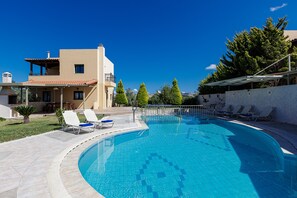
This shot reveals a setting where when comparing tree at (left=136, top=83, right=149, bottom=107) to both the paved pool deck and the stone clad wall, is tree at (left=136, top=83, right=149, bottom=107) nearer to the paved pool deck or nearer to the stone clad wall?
the stone clad wall

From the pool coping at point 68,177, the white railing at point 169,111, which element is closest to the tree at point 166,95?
the white railing at point 169,111

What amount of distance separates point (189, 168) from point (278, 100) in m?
10.7

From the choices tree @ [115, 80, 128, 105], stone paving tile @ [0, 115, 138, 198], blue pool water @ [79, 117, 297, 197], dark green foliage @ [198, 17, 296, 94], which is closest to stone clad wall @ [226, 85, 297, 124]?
dark green foliage @ [198, 17, 296, 94]

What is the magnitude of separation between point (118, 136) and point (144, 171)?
164 inches

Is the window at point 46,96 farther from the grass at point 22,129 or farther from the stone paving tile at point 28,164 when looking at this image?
the stone paving tile at point 28,164

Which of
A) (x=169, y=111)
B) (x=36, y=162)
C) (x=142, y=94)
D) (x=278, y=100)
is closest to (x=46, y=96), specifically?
(x=142, y=94)

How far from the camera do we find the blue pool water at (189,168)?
442 cm

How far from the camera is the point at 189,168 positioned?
5.79 m

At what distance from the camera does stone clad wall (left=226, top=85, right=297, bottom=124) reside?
37.2 feet

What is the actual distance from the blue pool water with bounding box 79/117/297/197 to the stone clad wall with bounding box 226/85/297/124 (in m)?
4.12

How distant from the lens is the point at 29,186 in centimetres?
361

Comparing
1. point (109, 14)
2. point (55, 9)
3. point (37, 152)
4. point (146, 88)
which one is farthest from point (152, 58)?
point (37, 152)

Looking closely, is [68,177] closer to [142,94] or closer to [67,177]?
[67,177]

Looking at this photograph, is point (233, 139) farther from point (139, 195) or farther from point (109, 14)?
point (109, 14)
